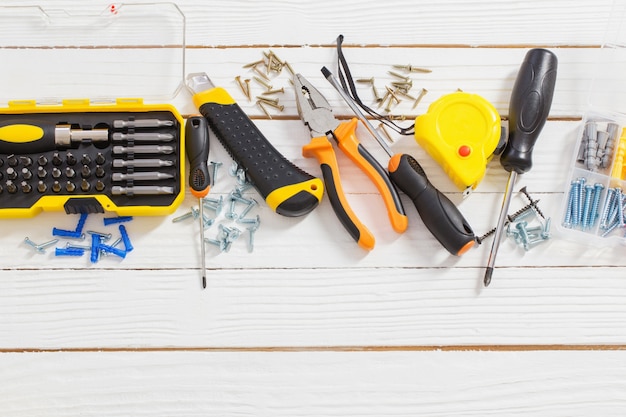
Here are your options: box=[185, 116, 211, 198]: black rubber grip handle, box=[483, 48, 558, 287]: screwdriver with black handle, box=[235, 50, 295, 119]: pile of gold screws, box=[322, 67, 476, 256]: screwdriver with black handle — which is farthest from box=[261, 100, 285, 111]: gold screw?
box=[483, 48, 558, 287]: screwdriver with black handle

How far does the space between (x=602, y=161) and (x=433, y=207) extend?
0.32 m

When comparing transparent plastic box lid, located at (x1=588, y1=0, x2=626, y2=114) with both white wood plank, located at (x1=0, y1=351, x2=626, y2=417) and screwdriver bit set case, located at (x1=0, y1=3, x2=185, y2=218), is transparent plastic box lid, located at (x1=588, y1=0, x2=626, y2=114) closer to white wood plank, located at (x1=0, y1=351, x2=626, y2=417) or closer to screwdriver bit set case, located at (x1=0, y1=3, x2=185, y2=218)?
white wood plank, located at (x1=0, y1=351, x2=626, y2=417)

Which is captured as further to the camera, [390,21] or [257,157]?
[390,21]

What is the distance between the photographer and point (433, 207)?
96 cm

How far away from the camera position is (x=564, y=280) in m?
1.00

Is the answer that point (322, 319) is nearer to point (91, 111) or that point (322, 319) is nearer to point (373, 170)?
point (373, 170)

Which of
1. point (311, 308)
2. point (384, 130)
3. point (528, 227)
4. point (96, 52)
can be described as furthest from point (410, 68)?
point (96, 52)

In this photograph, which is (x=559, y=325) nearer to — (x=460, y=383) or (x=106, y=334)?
(x=460, y=383)

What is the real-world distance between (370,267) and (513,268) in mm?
235

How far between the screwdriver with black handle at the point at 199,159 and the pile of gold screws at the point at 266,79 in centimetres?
11

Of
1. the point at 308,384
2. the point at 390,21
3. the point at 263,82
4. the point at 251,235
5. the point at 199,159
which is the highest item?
the point at 390,21

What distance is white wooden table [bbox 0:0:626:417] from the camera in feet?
3.11

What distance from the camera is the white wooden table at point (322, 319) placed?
0.95m

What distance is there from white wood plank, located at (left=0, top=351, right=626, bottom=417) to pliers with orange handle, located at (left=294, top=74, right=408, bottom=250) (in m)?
0.21
